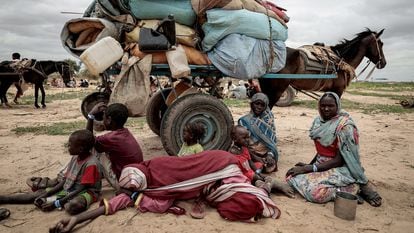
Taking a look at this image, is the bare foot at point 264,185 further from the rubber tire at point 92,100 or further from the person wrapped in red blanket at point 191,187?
the rubber tire at point 92,100

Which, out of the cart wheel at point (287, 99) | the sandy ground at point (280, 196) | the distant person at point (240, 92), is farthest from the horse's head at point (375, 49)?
the distant person at point (240, 92)

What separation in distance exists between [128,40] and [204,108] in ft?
4.34

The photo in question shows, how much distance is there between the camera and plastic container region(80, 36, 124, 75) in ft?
11.1

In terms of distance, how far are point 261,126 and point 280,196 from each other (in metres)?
1.08

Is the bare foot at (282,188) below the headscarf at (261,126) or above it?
below

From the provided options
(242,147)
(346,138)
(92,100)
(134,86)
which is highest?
(134,86)

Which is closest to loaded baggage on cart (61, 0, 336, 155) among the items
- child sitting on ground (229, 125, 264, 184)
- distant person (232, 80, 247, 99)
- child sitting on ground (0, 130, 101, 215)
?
child sitting on ground (229, 125, 264, 184)

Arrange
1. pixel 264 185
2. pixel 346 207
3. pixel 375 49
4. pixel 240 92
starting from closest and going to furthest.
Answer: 1. pixel 346 207
2. pixel 264 185
3. pixel 375 49
4. pixel 240 92

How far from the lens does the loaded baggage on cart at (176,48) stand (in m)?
3.59

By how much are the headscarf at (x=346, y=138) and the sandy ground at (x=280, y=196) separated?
0.39 m

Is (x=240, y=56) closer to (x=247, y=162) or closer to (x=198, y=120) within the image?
(x=198, y=120)

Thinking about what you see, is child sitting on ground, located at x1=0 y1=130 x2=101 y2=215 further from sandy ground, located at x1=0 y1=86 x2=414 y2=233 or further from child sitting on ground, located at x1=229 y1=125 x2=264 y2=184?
child sitting on ground, located at x1=229 y1=125 x2=264 y2=184

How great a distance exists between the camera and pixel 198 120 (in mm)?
3941

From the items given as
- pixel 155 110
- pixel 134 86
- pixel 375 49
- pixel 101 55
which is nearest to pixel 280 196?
pixel 134 86
